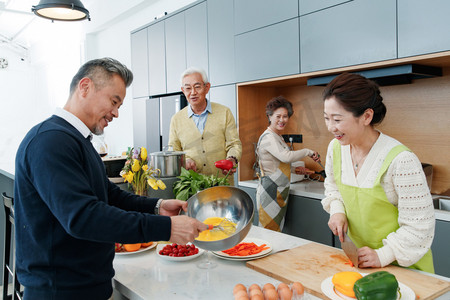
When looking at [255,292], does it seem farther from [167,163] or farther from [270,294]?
[167,163]

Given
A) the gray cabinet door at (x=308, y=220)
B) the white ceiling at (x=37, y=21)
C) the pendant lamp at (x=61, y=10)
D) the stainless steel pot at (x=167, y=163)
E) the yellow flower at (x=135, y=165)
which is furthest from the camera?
the white ceiling at (x=37, y=21)

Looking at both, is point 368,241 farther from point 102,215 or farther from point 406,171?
point 102,215

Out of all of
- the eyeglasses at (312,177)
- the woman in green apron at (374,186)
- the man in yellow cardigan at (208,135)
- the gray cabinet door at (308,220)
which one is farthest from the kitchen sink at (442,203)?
the man in yellow cardigan at (208,135)

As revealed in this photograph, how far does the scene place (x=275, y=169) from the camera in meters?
3.03

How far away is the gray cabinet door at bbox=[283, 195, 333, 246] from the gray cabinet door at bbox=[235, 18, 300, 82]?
1.06m

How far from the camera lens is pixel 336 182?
61.6 inches

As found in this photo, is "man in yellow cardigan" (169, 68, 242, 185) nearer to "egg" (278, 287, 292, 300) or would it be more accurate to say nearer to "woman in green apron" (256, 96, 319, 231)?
"woman in green apron" (256, 96, 319, 231)

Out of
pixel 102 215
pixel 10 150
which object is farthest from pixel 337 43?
pixel 10 150

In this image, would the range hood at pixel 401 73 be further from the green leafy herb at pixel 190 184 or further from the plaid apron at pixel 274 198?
the green leafy herb at pixel 190 184

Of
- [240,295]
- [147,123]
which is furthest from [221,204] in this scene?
[147,123]

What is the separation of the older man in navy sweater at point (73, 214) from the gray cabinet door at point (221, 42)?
8.23ft

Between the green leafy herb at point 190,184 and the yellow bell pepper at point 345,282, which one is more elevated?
the green leafy herb at point 190,184

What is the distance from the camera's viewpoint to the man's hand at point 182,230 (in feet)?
3.65

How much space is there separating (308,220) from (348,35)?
143 centimetres
